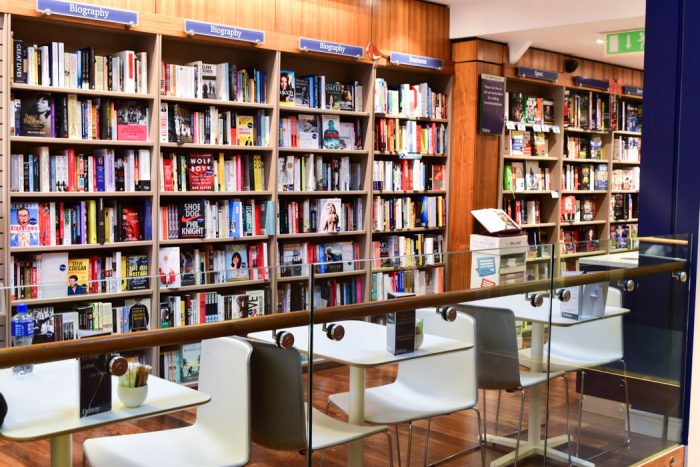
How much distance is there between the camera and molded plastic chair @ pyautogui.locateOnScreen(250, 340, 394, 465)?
6.93 ft

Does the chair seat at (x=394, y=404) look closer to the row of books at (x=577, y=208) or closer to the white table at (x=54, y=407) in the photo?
the white table at (x=54, y=407)

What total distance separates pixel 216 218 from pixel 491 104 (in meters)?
2.91

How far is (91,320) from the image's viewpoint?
72.8 inches

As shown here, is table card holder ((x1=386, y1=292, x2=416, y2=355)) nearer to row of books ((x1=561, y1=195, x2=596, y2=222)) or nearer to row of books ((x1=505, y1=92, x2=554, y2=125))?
row of books ((x1=505, y1=92, x2=554, y2=125))

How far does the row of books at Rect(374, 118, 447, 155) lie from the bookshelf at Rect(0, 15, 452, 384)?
38mm

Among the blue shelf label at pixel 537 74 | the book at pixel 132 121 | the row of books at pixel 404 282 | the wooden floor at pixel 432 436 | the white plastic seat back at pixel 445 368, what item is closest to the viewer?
the wooden floor at pixel 432 436

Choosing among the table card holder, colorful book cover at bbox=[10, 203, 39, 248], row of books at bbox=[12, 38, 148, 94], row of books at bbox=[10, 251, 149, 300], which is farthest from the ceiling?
the table card holder

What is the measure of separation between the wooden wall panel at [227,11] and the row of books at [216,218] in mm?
1228

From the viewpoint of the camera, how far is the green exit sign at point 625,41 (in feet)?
22.8

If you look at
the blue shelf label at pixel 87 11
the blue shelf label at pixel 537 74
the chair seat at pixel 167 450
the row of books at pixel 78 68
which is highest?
the blue shelf label at pixel 537 74

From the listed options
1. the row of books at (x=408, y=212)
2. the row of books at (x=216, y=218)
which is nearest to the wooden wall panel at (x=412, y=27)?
the row of books at (x=408, y=212)

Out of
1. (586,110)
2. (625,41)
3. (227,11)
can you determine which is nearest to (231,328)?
(227,11)

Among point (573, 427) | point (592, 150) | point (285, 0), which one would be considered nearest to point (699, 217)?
point (573, 427)

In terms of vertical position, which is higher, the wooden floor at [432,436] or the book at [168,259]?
the book at [168,259]
